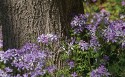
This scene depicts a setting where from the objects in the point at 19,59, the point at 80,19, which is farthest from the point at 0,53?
the point at 80,19

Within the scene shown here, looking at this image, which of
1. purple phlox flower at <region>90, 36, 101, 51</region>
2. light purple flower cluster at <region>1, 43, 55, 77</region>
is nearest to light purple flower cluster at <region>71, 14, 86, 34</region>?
purple phlox flower at <region>90, 36, 101, 51</region>

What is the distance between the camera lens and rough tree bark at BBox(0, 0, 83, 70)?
13.6 ft

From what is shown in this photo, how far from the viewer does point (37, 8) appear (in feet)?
13.6

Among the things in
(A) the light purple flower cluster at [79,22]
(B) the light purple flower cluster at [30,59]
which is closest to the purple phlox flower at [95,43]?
(A) the light purple flower cluster at [79,22]

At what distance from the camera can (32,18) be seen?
415 cm

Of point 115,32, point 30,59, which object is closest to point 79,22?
point 115,32

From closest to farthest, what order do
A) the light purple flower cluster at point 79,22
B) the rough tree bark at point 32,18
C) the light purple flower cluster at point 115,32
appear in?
the light purple flower cluster at point 115,32
the light purple flower cluster at point 79,22
the rough tree bark at point 32,18

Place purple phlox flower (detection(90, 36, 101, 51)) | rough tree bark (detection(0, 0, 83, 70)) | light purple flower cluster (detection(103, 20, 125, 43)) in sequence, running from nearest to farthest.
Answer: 1. light purple flower cluster (detection(103, 20, 125, 43))
2. purple phlox flower (detection(90, 36, 101, 51))
3. rough tree bark (detection(0, 0, 83, 70))

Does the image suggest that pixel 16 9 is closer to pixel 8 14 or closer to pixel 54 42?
pixel 8 14

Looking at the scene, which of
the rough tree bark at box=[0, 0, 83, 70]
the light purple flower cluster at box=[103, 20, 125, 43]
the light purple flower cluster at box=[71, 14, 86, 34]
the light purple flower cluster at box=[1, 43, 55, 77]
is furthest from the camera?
the rough tree bark at box=[0, 0, 83, 70]

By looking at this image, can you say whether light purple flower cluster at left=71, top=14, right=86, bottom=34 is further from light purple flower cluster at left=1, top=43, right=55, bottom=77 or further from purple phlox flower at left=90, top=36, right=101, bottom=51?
light purple flower cluster at left=1, top=43, right=55, bottom=77

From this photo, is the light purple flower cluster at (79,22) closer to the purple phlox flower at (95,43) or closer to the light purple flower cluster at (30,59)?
the purple phlox flower at (95,43)

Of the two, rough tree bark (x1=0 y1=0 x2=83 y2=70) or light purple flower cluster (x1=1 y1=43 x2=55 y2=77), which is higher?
rough tree bark (x1=0 y1=0 x2=83 y2=70)

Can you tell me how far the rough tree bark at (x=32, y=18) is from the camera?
414 centimetres
